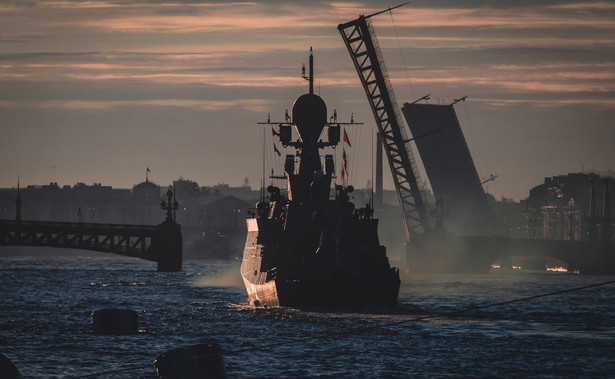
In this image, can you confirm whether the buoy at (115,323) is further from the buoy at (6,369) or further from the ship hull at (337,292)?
the buoy at (6,369)

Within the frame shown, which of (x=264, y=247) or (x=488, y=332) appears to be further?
(x=264, y=247)

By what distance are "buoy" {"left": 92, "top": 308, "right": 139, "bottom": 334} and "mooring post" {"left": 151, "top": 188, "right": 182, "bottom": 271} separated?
245ft

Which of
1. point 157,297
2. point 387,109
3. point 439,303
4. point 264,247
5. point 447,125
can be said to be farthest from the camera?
point 447,125

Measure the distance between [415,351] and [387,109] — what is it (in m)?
Answer: 66.3

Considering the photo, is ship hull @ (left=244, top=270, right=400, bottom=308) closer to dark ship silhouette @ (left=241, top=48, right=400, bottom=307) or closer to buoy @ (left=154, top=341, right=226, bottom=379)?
dark ship silhouette @ (left=241, top=48, right=400, bottom=307)

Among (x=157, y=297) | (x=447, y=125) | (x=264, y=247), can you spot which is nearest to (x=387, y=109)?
(x=447, y=125)

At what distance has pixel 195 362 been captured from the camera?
31000 millimetres

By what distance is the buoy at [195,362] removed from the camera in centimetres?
3095

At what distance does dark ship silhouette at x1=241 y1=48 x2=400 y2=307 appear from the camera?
2259 inches

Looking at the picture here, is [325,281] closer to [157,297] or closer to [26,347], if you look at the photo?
[26,347]

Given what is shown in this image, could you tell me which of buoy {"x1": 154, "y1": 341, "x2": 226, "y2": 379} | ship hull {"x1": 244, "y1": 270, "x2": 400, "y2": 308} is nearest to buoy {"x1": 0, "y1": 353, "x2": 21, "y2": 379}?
buoy {"x1": 154, "y1": 341, "x2": 226, "y2": 379}

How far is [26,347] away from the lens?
47062 mm

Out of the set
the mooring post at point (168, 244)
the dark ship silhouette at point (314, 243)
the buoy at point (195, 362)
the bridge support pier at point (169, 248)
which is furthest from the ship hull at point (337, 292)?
the bridge support pier at point (169, 248)

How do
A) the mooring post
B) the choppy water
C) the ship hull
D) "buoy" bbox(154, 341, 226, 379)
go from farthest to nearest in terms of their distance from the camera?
the mooring post < the ship hull < the choppy water < "buoy" bbox(154, 341, 226, 379)
